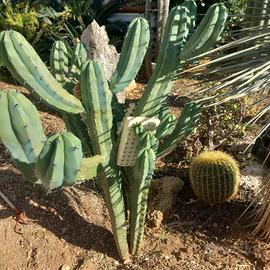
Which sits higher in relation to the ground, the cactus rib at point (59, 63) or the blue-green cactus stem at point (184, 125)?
the cactus rib at point (59, 63)

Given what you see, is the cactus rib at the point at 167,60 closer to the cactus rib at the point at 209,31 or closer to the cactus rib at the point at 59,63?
the cactus rib at the point at 209,31

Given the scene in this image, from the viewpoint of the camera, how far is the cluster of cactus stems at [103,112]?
218 centimetres

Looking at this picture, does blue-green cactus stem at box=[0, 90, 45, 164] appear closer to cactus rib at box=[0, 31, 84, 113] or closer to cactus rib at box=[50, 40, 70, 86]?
cactus rib at box=[0, 31, 84, 113]

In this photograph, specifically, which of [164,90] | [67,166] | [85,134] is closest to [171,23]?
[164,90]

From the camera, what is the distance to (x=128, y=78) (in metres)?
2.61

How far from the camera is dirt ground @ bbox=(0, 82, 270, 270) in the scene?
120 inches

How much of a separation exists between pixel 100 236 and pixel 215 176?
84 centimetres

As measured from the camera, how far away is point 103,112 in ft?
8.42

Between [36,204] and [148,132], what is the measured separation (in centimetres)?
123

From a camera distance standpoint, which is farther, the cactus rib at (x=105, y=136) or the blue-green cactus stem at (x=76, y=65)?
the blue-green cactus stem at (x=76, y=65)

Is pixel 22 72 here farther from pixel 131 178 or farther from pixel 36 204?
pixel 36 204

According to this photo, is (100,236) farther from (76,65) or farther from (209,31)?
(209,31)

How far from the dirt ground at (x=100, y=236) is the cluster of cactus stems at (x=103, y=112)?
0.61 ft

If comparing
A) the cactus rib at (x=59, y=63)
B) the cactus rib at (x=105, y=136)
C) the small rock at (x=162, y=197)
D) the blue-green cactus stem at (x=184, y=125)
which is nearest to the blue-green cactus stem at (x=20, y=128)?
the cactus rib at (x=105, y=136)
